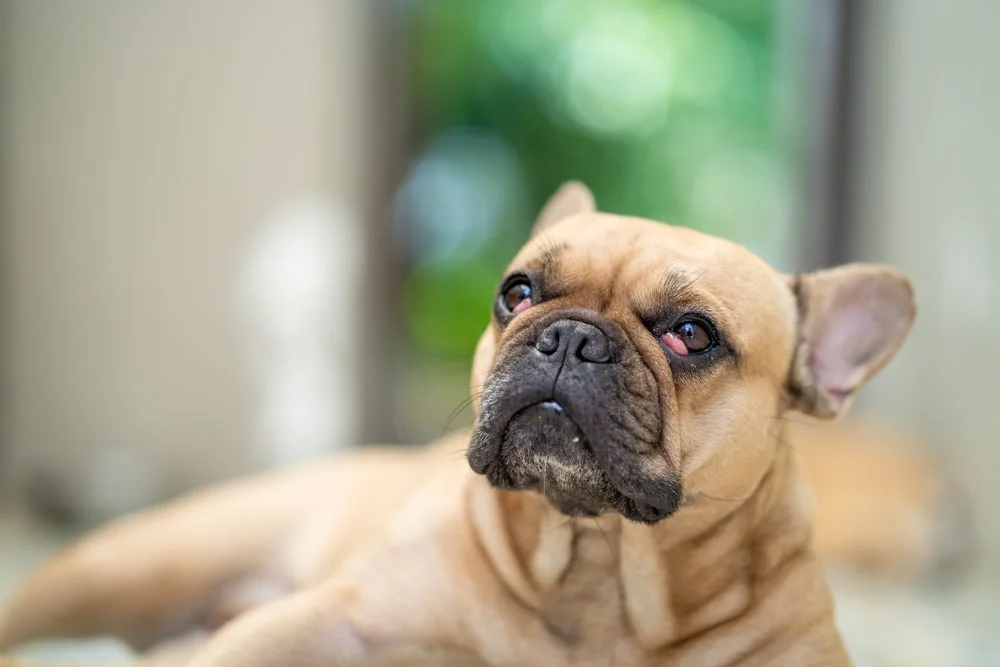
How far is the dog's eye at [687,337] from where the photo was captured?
133 cm

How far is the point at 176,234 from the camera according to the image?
4004mm

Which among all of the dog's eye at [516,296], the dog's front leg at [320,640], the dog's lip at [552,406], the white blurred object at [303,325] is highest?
the dog's eye at [516,296]

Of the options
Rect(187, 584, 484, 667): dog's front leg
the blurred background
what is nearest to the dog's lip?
Rect(187, 584, 484, 667): dog's front leg

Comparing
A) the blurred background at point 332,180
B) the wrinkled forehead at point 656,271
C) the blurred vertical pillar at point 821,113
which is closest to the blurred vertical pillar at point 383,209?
the blurred background at point 332,180

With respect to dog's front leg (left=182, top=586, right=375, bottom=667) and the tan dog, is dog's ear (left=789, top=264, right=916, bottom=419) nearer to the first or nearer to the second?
the tan dog

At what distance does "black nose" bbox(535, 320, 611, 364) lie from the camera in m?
1.24

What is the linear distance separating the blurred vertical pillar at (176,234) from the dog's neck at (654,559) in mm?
2740

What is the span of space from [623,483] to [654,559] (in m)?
0.25

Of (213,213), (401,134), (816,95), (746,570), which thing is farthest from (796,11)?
(746,570)

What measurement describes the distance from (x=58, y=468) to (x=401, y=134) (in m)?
1.92

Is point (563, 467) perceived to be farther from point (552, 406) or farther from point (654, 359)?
point (654, 359)

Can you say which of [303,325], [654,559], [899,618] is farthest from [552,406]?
[303,325]

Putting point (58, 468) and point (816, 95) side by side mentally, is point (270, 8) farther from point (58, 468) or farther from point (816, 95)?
point (816, 95)

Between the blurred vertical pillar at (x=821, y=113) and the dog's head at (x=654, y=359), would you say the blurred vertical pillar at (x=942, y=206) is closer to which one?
the blurred vertical pillar at (x=821, y=113)
